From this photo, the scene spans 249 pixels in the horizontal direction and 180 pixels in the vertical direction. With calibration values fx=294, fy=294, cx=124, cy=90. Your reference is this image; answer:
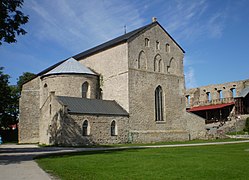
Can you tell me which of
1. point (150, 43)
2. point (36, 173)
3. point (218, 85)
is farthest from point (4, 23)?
point (218, 85)

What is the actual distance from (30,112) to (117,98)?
528 inches

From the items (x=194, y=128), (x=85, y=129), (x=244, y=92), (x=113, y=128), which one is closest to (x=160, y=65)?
(x=194, y=128)

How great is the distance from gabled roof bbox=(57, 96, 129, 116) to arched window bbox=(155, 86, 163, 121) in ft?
17.4

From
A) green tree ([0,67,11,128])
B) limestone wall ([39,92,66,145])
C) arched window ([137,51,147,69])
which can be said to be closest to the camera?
limestone wall ([39,92,66,145])

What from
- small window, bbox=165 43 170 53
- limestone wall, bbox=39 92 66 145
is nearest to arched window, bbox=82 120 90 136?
limestone wall, bbox=39 92 66 145

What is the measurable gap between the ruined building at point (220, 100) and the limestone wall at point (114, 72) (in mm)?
23900

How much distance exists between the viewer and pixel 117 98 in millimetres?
34344

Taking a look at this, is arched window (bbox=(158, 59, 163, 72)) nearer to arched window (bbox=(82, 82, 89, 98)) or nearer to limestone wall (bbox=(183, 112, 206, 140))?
limestone wall (bbox=(183, 112, 206, 140))

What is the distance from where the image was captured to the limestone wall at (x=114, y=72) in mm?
33656

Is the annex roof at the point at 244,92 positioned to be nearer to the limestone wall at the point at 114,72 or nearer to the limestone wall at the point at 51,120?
the limestone wall at the point at 114,72

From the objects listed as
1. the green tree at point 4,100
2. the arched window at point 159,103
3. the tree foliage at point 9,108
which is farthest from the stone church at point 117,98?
the tree foliage at point 9,108

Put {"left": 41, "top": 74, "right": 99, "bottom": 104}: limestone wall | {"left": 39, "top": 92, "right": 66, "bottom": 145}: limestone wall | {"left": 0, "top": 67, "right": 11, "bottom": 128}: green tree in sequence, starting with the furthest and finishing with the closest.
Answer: {"left": 0, "top": 67, "right": 11, "bottom": 128}: green tree
{"left": 41, "top": 74, "right": 99, "bottom": 104}: limestone wall
{"left": 39, "top": 92, "right": 66, "bottom": 145}: limestone wall

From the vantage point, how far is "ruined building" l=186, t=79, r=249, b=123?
51181mm

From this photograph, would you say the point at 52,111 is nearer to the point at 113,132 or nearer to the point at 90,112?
the point at 90,112
